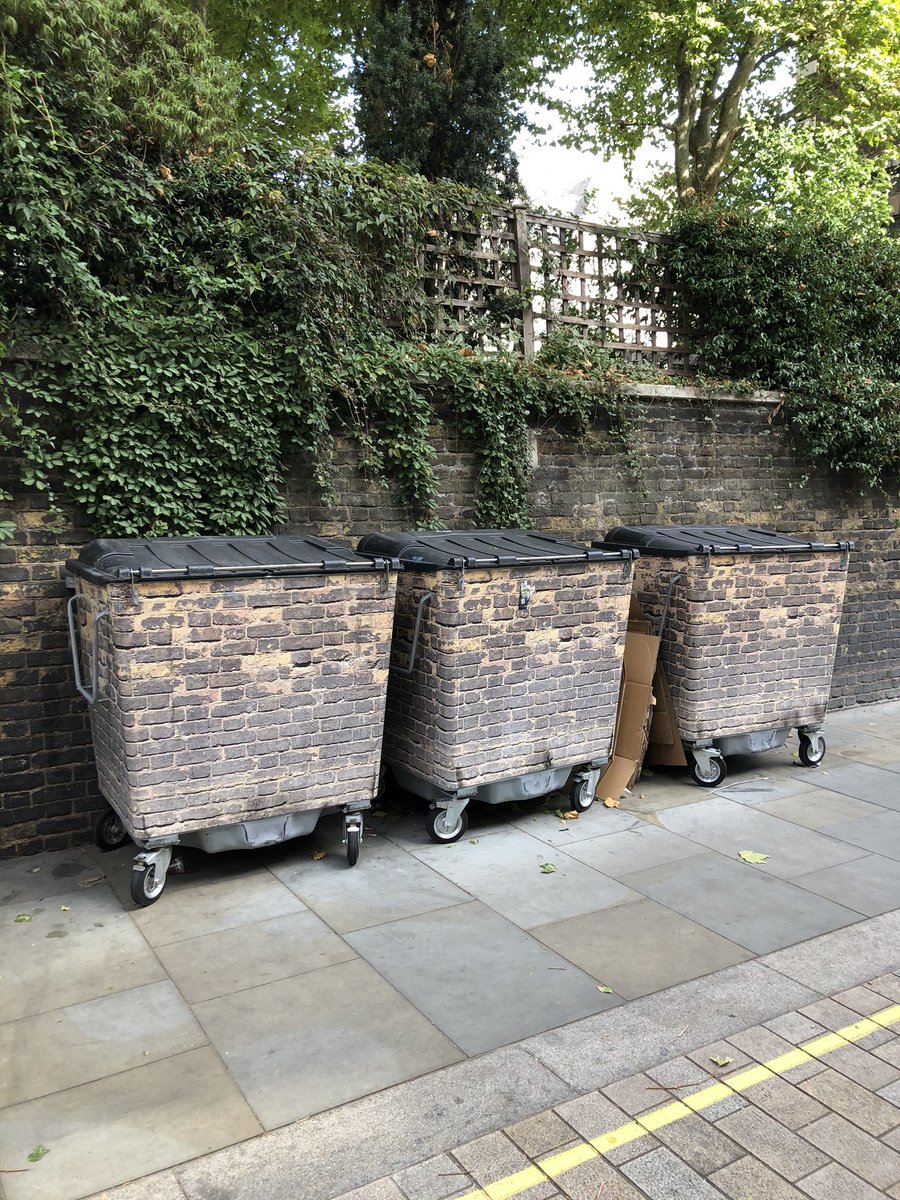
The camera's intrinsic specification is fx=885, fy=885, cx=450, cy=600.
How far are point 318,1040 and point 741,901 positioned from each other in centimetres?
240

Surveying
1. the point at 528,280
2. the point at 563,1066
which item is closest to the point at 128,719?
the point at 563,1066

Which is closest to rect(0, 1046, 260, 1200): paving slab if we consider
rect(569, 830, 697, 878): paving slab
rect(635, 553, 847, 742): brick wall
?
rect(569, 830, 697, 878): paving slab

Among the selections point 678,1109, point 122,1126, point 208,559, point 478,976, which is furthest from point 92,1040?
point 208,559

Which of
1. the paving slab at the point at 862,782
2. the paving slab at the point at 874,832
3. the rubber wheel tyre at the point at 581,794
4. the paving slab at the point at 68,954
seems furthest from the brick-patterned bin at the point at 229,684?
the paving slab at the point at 862,782

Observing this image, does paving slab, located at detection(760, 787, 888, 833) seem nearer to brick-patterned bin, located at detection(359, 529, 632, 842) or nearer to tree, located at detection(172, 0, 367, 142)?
brick-patterned bin, located at detection(359, 529, 632, 842)

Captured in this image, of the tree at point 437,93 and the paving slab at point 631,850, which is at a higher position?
the tree at point 437,93

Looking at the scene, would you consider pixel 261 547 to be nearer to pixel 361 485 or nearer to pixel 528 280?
pixel 361 485

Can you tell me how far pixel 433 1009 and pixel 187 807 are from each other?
168 cm

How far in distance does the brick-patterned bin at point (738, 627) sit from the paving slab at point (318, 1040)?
135 inches

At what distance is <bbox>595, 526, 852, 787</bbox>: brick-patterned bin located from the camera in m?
6.31

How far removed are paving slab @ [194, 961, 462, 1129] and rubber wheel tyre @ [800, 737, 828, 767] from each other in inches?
178

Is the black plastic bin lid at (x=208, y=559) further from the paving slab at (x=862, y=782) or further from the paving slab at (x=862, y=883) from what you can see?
the paving slab at (x=862, y=782)

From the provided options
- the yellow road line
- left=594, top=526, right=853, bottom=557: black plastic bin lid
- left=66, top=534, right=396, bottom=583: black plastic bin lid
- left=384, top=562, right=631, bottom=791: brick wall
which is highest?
left=594, top=526, right=853, bottom=557: black plastic bin lid

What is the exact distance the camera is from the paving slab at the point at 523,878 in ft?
15.0
